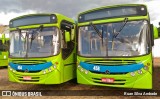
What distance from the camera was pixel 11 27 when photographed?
1048 centimetres

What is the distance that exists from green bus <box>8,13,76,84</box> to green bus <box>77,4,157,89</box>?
0.85 meters

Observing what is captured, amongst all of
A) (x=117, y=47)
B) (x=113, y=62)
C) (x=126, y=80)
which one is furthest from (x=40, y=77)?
(x=126, y=80)

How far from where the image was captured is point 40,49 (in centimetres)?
961

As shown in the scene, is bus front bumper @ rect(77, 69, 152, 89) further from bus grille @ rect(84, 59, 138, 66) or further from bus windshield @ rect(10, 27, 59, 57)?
bus windshield @ rect(10, 27, 59, 57)

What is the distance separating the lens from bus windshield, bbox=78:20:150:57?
8258 millimetres

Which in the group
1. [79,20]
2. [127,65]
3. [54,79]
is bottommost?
[54,79]

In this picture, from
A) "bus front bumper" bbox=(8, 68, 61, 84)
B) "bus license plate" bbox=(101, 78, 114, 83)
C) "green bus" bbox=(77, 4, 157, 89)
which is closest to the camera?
"green bus" bbox=(77, 4, 157, 89)

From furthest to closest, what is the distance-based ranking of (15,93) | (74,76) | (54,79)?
(74,76) < (15,93) < (54,79)

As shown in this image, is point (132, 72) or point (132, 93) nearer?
point (132, 72)

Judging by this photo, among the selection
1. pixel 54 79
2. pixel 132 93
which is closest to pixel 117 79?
pixel 132 93

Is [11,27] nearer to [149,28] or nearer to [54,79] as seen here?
[54,79]

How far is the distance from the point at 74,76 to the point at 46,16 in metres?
3.07

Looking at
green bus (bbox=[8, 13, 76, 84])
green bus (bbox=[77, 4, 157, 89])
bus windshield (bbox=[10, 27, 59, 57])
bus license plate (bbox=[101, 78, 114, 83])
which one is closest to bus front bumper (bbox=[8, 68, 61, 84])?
green bus (bbox=[8, 13, 76, 84])

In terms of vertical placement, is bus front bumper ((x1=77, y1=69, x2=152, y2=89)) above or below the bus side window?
below
